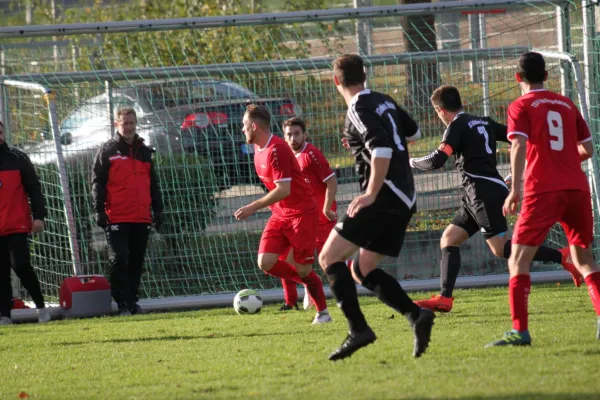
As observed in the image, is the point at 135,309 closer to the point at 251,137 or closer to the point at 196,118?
the point at 196,118

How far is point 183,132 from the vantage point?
12.0 meters

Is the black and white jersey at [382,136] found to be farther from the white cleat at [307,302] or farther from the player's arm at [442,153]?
the white cleat at [307,302]

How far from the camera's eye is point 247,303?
33.0 feet

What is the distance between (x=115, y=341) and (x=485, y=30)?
6.84 metres

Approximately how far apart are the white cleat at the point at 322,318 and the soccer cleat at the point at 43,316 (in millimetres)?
3281

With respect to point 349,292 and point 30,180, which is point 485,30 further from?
point 349,292

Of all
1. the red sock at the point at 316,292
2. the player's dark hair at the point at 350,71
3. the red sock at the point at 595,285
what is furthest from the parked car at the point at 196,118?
the red sock at the point at 595,285

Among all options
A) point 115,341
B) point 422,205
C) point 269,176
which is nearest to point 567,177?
point 269,176

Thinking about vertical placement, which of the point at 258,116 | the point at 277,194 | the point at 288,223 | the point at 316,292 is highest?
the point at 258,116

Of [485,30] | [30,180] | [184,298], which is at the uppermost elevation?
[485,30]

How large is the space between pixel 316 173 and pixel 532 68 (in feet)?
11.9

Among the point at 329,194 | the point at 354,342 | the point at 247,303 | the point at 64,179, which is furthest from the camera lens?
the point at 64,179

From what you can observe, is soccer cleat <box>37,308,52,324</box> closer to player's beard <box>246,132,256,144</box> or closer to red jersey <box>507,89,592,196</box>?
player's beard <box>246,132,256,144</box>

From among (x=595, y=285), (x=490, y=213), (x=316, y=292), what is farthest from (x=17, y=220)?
(x=595, y=285)
